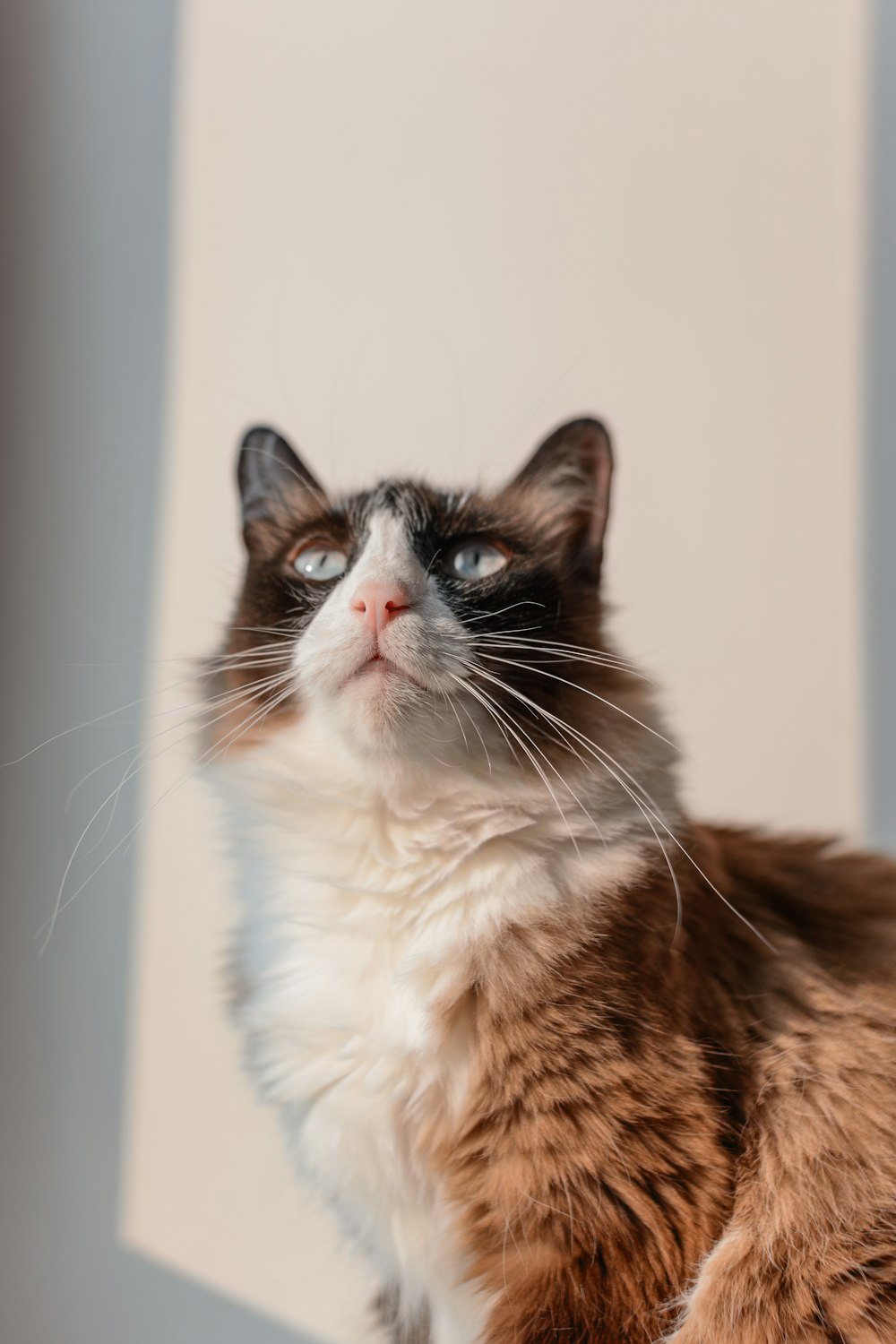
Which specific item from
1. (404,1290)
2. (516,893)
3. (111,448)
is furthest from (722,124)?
(404,1290)

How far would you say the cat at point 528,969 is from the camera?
1107mm

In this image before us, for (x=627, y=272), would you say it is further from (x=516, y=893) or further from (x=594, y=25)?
(x=516, y=893)

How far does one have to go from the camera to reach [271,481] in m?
1.53

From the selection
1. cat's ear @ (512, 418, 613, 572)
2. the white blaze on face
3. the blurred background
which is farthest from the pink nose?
the blurred background

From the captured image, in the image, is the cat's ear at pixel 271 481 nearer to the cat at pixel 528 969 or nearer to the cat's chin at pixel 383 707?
the cat at pixel 528 969

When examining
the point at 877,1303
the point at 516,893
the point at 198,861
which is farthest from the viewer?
the point at 198,861

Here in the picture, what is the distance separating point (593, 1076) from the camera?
1122 millimetres

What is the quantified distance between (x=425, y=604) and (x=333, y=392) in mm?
763

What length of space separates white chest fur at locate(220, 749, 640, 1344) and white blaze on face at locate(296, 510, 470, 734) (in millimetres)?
122

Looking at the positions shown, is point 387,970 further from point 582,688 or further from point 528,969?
point 582,688

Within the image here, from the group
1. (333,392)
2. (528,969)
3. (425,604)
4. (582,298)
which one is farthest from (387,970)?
(582,298)

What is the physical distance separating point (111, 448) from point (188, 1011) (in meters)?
0.89

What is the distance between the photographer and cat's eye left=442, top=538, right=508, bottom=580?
133cm

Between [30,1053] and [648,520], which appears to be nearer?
[30,1053]
